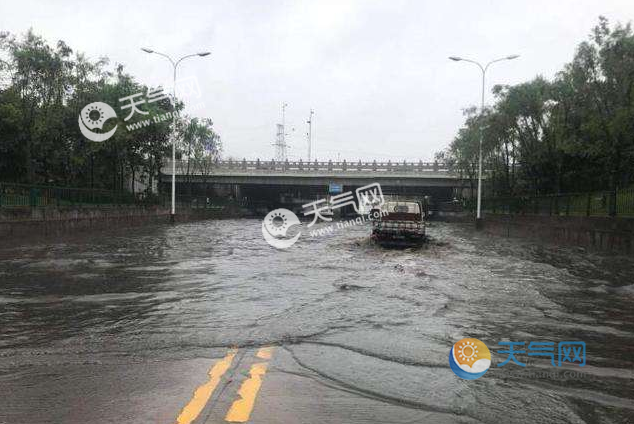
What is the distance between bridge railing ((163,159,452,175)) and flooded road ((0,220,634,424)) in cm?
4415

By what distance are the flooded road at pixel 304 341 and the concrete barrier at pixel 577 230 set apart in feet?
21.6

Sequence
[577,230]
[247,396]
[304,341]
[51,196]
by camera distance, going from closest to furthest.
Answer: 1. [247,396]
2. [304,341]
3. [577,230]
4. [51,196]

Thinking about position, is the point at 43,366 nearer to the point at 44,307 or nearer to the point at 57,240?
the point at 44,307

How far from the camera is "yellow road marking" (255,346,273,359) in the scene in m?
5.54

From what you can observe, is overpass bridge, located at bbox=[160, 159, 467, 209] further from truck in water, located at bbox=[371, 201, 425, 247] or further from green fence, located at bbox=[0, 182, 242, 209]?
truck in water, located at bbox=[371, 201, 425, 247]

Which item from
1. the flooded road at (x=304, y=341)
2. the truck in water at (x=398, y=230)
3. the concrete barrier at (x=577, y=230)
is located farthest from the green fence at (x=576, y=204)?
the flooded road at (x=304, y=341)

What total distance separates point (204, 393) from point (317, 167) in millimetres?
54947

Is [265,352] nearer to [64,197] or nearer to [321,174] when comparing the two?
[64,197]

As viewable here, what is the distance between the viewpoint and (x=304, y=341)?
6.23 metres

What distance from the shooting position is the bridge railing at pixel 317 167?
56938mm

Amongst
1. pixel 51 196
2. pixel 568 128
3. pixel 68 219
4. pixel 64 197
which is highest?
pixel 568 128

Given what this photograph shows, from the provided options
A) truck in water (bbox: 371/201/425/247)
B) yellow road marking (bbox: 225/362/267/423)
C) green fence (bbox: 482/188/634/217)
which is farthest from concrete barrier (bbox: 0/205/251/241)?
green fence (bbox: 482/188/634/217)

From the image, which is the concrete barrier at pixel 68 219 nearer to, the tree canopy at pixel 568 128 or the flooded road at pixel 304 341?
the flooded road at pixel 304 341

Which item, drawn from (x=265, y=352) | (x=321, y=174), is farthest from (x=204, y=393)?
(x=321, y=174)
